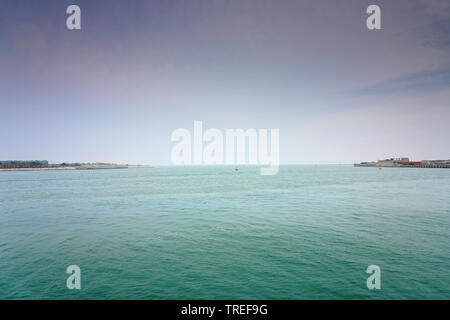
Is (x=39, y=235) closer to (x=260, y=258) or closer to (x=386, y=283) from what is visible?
(x=260, y=258)

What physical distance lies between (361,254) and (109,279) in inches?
576

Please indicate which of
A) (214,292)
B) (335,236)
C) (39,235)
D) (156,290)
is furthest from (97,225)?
(335,236)

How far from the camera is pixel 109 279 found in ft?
35.7

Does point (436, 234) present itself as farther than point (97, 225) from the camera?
No

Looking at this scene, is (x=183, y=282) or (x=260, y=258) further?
(x=260, y=258)

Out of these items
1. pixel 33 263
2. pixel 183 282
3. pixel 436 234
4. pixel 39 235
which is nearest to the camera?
pixel 183 282

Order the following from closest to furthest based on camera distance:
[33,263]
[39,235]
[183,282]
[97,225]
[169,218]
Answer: [183,282] < [33,263] < [39,235] < [97,225] < [169,218]

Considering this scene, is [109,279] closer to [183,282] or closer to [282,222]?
[183,282]
